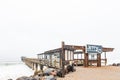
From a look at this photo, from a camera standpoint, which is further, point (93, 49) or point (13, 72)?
point (13, 72)

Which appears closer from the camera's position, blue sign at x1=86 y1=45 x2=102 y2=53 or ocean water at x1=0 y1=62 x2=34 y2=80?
blue sign at x1=86 y1=45 x2=102 y2=53

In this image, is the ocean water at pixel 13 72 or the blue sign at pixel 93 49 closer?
the blue sign at pixel 93 49

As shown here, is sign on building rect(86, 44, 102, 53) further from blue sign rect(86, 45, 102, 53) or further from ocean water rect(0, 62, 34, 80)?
ocean water rect(0, 62, 34, 80)

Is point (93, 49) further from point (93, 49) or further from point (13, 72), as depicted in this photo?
point (13, 72)

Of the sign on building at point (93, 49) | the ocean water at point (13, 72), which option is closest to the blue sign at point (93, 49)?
the sign on building at point (93, 49)

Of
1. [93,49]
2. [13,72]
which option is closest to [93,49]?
[93,49]

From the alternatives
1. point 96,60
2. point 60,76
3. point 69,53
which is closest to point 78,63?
point 96,60

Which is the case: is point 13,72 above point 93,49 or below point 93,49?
below

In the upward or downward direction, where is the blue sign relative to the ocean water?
upward

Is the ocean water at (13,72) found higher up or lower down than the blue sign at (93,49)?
lower down

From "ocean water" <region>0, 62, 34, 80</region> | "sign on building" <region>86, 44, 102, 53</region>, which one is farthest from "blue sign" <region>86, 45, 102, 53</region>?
"ocean water" <region>0, 62, 34, 80</region>

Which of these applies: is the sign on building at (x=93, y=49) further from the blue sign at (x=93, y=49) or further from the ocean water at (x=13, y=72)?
the ocean water at (x=13, y=72)

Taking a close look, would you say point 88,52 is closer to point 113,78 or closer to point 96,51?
point 96,51

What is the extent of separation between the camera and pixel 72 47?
29.7m
